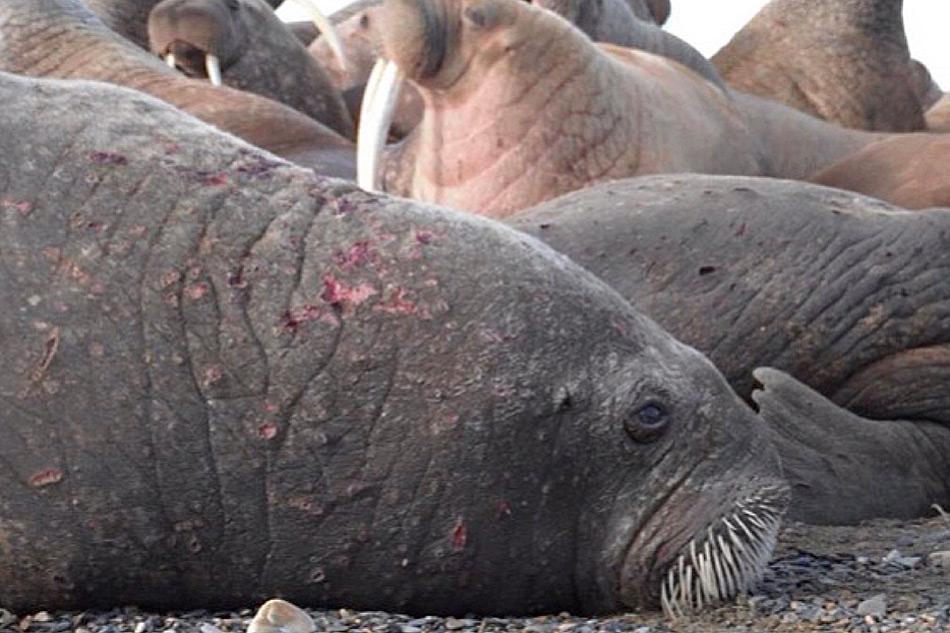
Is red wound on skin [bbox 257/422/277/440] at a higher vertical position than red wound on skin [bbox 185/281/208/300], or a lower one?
lower

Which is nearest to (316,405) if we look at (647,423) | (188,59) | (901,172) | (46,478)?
(46,478)

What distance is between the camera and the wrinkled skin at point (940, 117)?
39.8ft

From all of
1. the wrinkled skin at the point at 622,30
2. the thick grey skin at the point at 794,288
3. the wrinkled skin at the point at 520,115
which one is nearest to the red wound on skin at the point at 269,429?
the thick grey skin at the point at 794,288

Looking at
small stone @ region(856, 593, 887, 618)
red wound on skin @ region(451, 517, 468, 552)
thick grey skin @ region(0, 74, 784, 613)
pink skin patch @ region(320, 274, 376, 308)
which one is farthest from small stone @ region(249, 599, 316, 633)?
small stone @ region(856, 593, 887, 618)

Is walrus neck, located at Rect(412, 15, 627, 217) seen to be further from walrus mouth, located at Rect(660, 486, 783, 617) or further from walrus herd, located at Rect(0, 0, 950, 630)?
walrus mouth, located at Rect(660, 486, 783, 617)

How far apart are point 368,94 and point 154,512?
4.88 metres

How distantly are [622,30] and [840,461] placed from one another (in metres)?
6.60

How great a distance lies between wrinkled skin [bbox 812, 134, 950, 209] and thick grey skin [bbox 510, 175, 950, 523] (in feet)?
5.29

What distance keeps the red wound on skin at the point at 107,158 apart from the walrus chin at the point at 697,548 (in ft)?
4.58

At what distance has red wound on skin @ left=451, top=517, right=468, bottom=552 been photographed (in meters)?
4.42

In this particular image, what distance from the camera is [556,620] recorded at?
4473 mm

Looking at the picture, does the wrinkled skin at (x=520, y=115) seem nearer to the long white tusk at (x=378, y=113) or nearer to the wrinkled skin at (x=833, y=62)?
the long white tusk at (x=378, y=113)

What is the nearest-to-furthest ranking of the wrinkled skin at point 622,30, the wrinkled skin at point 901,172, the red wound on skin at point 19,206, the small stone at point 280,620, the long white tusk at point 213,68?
the small stone at point 280,620 → the red wound on skin at point 19,206 → the wrinkled skin at point 901,172 → the wrinkled skin at point 622,30 → the long white tusk at point 213,68

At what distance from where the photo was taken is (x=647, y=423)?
4.56 meters
